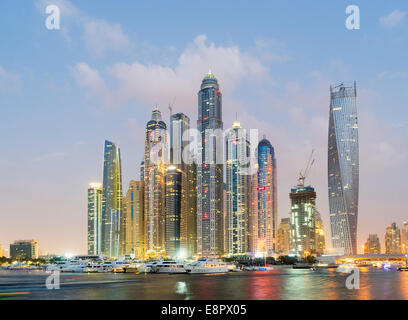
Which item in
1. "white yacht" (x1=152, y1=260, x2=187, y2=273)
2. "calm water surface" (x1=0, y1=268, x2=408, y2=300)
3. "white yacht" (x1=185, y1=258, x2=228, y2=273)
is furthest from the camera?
"white yacht" (x1=152, y1=260, x2=187, y2=273)

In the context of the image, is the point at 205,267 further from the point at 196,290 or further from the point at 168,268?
the point at 196,290

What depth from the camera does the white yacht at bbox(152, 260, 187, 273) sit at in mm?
160625

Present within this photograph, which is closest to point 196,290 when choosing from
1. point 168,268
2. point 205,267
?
point 205,267

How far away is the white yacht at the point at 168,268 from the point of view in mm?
160625

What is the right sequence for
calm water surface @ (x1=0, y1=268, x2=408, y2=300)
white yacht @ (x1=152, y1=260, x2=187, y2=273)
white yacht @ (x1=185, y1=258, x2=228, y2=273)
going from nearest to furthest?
calm water surface @ (x1=0, y1=268, x2=408, y2=300)
white yacht @ (x1=185, y1=258, x2=228, y2=273)
white yacht @ (x1=152, y1=260, x2=187, y2=273)

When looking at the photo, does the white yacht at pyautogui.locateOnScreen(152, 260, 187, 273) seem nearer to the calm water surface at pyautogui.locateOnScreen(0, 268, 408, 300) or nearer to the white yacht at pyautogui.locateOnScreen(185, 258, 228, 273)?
the white yacht at pyautogui.locateOnScreen(185, 258, 228, 273)

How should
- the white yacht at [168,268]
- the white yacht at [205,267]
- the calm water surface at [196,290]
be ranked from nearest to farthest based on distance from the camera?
the calm water surface at [196,290] < the white yacht at [205,267] < the white yacht at [168,268]

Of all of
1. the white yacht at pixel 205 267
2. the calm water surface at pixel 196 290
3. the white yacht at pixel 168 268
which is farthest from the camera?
the white yacht at pixel 168 268

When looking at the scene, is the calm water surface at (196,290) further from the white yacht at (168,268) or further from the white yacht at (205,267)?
the white yacht at (168,268)

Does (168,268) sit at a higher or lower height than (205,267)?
lower

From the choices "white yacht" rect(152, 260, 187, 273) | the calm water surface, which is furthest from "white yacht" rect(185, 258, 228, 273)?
the calm water surface

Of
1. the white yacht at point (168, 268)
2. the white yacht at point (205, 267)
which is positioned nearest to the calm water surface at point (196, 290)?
the white yacht at point (205, 267)

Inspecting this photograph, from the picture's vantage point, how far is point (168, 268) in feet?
535
